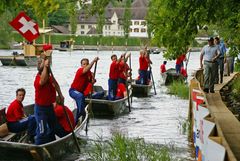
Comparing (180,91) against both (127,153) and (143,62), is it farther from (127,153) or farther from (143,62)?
(127,153)

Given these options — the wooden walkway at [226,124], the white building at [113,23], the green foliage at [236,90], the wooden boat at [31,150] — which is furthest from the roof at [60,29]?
the wooden boat at [31,150]

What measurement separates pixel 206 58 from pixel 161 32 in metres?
6.23

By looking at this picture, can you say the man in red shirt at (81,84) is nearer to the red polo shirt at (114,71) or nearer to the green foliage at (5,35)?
the red polo shirt at (114,71)

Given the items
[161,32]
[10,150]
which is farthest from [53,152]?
[161,32]

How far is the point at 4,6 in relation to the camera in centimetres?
757

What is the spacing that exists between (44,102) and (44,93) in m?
0.19

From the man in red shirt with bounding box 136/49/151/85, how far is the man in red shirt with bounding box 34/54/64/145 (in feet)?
49.2

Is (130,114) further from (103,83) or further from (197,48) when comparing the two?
(197,48)

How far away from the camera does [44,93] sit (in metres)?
12.1

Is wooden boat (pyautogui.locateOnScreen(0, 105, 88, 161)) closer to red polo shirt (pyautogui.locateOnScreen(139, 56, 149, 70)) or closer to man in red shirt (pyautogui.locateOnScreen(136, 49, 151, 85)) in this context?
red polo shirt (pyautogui.locateOnScreen(139, 56, 149, 70))

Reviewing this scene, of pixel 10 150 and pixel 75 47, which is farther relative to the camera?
pixel 75 47

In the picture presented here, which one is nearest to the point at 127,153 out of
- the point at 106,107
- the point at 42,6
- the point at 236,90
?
the point at 42,6

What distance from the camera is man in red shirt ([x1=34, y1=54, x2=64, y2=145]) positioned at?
11.9 m

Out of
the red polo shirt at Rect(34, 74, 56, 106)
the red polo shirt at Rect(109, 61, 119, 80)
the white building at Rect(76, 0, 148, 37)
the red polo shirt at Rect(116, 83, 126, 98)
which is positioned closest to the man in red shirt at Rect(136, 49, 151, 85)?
the red polo shirt at Rect(116, 83, 126, 98)
